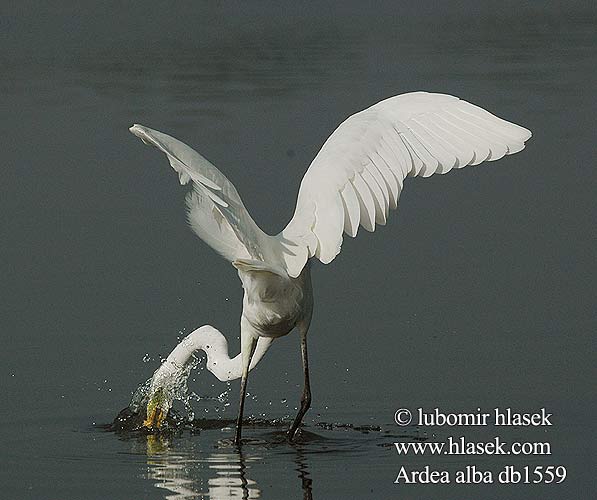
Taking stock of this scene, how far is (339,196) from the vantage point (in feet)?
29.5

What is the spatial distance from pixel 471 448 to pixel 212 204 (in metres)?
2.19

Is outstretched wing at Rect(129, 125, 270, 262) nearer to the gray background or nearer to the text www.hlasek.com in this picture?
the gray background

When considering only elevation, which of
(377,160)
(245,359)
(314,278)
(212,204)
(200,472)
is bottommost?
(200,472)

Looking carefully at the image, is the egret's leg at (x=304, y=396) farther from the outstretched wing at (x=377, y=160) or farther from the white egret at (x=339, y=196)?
the outstretched wing at (x=377, y=160)

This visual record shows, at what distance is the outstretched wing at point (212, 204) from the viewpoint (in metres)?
7.69

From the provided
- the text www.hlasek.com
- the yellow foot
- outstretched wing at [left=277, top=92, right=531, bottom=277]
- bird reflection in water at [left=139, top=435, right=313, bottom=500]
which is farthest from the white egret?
the text www.hlasek.com

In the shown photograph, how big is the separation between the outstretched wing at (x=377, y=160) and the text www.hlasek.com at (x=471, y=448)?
134 centimetres

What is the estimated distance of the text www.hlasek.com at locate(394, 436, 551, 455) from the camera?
8914 mm

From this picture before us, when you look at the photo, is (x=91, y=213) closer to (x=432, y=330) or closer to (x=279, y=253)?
(x=432, y=330)

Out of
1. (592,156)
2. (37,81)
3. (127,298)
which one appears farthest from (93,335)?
(37,81)

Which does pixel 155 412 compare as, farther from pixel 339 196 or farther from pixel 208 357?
pixel 339 196

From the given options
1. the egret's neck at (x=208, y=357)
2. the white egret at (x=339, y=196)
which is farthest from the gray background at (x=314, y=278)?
the white egret at (x=339, y=196)

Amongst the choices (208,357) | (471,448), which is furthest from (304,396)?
(471,448)

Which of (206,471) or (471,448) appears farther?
(471,448)
